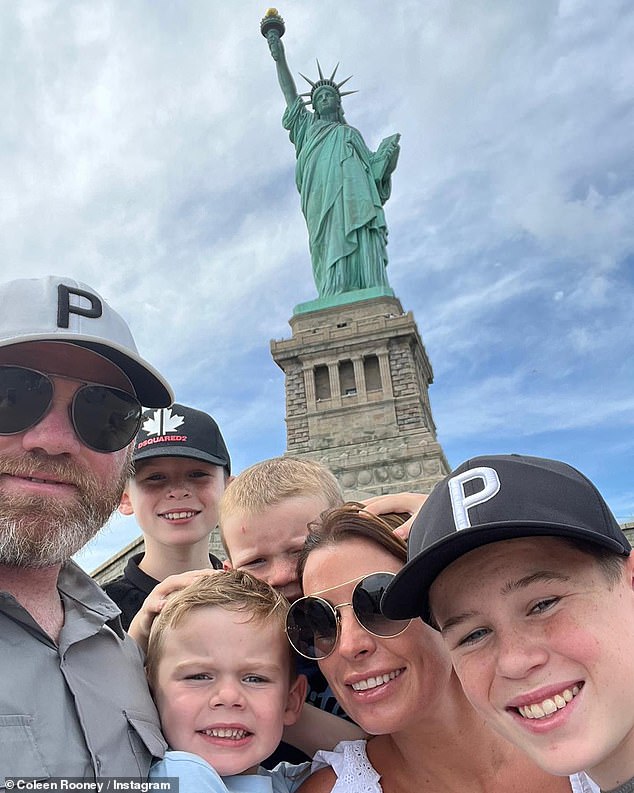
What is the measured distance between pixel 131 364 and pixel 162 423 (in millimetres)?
1390

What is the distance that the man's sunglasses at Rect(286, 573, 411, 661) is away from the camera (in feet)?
7.26

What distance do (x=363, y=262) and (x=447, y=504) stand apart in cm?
2666

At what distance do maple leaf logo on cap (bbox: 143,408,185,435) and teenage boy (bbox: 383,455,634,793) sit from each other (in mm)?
2239

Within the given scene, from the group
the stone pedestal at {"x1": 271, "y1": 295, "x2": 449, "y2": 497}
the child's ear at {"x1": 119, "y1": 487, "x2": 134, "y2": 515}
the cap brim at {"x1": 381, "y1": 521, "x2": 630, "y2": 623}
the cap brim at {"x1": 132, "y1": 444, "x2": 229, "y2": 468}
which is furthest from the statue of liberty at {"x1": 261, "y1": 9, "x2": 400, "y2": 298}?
the cap brim at {"x1": 381, "y1": 521, "x2": 630, "y2": 623}

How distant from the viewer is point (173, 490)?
3.83 metres

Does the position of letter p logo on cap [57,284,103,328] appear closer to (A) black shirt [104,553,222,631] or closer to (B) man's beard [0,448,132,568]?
(B) man's beard [0,448,132,568]

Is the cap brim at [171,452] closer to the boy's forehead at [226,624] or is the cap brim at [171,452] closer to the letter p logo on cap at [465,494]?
the boy's forehead at [226,624]

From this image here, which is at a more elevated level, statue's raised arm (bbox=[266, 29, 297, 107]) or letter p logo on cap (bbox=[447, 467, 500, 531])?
statue's raised arm (bbox=[266, 29, 297, 107])

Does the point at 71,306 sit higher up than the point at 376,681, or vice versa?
the point at 71,306

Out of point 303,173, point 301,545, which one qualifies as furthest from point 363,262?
point 301,545

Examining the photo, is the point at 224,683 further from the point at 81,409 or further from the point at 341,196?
the point at 341,196

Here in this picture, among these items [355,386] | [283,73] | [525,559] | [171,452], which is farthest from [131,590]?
[283,73]

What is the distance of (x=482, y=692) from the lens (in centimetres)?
173

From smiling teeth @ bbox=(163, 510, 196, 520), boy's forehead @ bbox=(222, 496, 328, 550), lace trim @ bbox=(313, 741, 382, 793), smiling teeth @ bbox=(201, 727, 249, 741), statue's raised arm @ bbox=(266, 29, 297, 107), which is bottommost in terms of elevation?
lace trim @ bbox=(313, 741, 382, 793)
